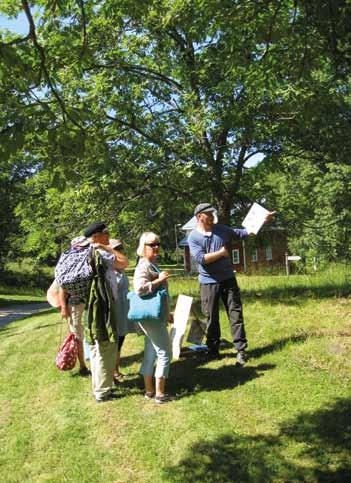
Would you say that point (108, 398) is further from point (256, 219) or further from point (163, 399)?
point (256, 219)

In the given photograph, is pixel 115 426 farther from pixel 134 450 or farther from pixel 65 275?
pixel 65 275

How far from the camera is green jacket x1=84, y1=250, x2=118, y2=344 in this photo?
5129 mm

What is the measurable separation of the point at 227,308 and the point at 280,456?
2.36 meters

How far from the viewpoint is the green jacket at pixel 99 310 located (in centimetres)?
513

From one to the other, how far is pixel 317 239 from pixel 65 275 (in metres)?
30.2

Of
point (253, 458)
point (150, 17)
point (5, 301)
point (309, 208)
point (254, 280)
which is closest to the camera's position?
point (253, 458)

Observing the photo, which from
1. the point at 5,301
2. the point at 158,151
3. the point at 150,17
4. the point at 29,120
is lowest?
the point at 5,301

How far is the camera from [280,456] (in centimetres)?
382

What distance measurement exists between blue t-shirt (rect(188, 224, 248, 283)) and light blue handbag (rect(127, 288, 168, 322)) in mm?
956

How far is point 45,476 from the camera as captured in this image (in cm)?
394

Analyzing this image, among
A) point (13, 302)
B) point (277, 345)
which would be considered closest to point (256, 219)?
point (277, 345)

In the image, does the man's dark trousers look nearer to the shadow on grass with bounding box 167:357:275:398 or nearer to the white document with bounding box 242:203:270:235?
the shadow on grass with bounding box 167:357:275:398

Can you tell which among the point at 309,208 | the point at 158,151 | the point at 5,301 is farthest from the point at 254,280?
the point at 5,301

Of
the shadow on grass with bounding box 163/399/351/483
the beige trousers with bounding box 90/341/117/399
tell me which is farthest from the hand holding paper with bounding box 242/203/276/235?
the shadow on grass with bounding box 163/399/351/483
